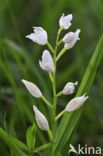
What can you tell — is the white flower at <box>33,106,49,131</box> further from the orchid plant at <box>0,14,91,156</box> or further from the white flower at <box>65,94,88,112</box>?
the white flower at <box>65,94,88,112</box>

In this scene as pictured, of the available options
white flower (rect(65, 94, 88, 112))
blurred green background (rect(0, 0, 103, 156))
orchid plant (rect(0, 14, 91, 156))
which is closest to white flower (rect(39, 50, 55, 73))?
orchid plant (rect(0, 14, 91, 156))

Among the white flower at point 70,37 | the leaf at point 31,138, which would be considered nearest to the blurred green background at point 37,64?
the leaf at point 31,138

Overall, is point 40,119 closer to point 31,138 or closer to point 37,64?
point 31,138

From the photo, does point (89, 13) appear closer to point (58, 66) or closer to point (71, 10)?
point (71, 10)

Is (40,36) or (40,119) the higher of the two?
(40,36)

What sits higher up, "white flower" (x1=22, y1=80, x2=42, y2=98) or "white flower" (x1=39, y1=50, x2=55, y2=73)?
"white flower" (x1=39, y1=50, x2=55, y2=73)

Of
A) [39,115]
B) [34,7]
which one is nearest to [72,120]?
[39,115]

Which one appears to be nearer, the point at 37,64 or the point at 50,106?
the point at 50,106

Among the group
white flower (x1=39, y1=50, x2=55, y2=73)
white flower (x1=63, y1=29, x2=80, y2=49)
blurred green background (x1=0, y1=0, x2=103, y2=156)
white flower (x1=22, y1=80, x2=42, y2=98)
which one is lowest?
blurred green background (x1=0, y1=0, x2=103, y2=156)

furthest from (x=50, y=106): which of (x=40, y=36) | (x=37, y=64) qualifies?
(x=37, y=64)
